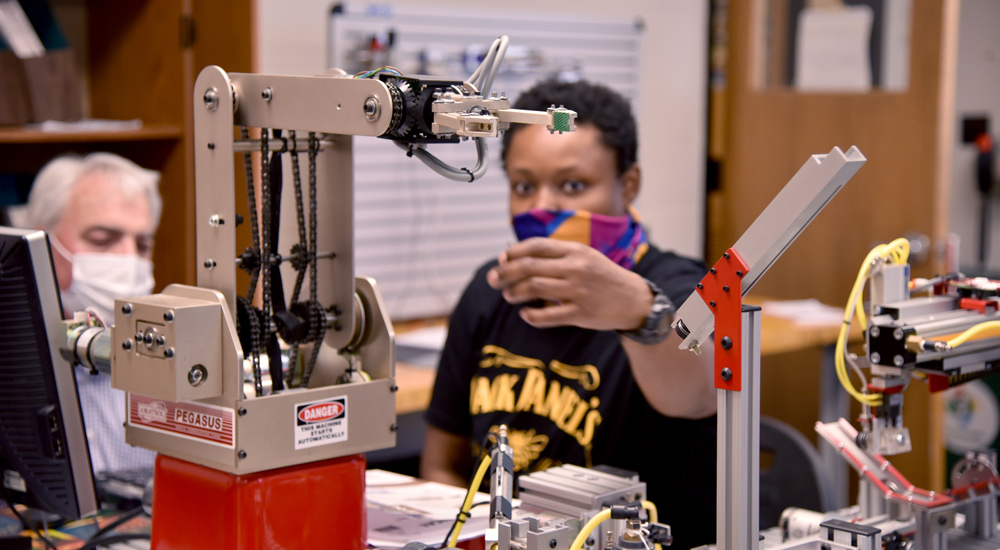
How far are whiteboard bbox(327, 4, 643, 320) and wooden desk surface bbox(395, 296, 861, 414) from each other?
0.67ft

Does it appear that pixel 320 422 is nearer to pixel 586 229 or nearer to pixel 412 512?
pixel 412 512

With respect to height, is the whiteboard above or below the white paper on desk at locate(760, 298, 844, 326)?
above

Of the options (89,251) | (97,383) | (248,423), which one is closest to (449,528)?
(248,423)

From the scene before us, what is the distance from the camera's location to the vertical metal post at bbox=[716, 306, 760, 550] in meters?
1.00

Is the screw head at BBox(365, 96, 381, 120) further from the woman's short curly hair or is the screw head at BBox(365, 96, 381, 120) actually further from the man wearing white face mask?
the man wearing white face mask

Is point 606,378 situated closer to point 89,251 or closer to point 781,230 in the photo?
point 781,230

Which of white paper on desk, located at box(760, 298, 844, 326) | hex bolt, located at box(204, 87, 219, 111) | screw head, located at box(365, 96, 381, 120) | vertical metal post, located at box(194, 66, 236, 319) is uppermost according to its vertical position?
hex bolt, located at box(204, 87, 219, 111)

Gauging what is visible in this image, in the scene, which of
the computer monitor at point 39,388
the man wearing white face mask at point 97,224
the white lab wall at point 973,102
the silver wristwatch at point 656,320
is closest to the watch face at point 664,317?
the silver wristwatch at point 656,320

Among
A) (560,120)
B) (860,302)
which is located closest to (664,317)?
(860,302)

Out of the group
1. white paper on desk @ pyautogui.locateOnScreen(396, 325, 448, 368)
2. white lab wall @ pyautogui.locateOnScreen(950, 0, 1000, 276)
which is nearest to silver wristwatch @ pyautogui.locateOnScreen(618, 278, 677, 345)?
white paper on desk @ pyautogui.locateOnScreen(396, 325, 448, 368)

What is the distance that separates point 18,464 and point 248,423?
14.5 inches

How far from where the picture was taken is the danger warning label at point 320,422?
1.15 metres

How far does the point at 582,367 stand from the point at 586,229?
0.25m

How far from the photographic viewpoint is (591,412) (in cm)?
178
